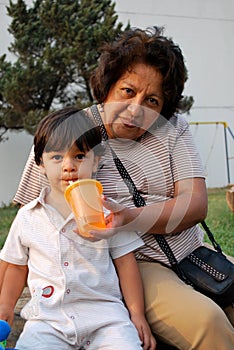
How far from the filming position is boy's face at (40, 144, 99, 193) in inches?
58.1

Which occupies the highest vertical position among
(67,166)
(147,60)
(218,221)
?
(147,60)

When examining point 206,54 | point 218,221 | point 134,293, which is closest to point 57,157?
point 134,293

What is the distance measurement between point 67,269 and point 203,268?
0.45 m

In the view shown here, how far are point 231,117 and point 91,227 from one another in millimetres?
7621

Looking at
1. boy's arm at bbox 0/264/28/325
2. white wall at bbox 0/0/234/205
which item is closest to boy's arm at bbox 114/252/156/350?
boy's arm at bbox 0/264/28/325

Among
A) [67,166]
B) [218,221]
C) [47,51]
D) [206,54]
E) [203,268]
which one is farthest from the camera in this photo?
[206,54]

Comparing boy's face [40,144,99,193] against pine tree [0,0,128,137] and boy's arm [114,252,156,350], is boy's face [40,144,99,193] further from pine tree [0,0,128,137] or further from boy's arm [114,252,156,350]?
pine tree [0,0,128,137]

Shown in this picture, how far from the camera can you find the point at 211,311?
4.75 ft

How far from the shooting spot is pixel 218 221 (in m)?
4.99

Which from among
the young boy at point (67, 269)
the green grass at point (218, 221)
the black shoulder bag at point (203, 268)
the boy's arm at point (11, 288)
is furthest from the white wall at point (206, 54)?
the boy's arm at point (11, 288)

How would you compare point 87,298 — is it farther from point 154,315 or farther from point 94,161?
point 94,161

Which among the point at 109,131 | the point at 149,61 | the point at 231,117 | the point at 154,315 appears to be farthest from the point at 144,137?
the point at 231,117

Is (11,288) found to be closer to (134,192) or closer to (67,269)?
(67,269)

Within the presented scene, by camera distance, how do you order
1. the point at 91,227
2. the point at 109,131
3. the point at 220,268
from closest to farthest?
the point at 91,227, the point at 220,268, the point at 109,131
